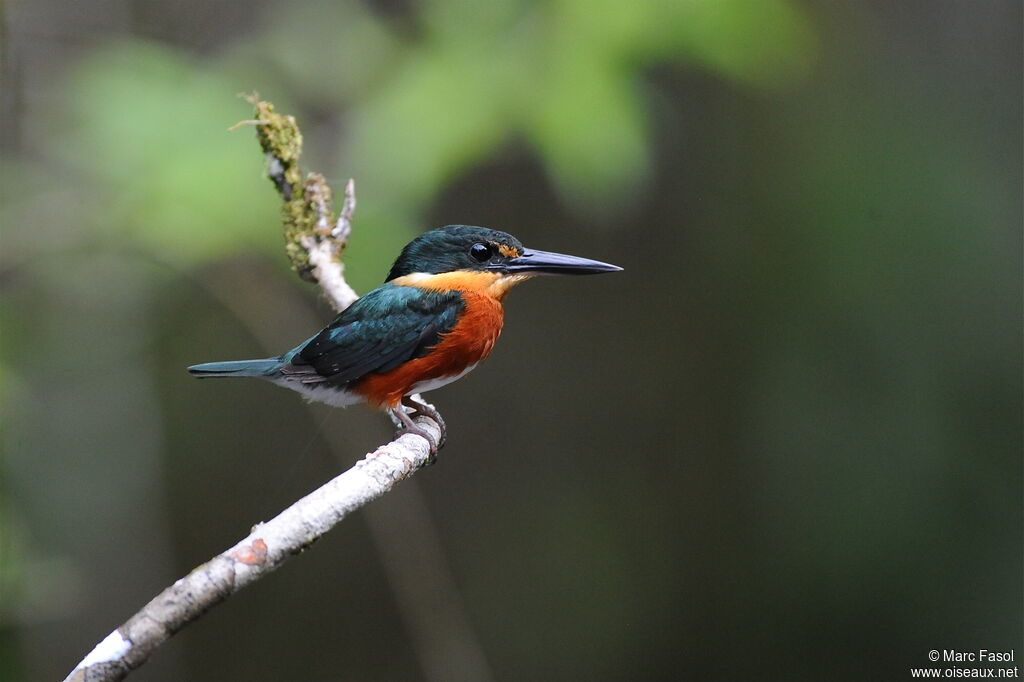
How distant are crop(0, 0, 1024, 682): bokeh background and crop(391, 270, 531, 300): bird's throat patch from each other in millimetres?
339

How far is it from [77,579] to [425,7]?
8.46 ft

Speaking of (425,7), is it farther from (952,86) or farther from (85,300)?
(952,86)

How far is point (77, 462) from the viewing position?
4.00 meters

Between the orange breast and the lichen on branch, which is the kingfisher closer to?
the orange breast

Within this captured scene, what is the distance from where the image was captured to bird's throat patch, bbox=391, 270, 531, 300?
8.00 ft

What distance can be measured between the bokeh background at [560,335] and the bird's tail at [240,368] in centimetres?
44

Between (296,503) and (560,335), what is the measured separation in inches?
137

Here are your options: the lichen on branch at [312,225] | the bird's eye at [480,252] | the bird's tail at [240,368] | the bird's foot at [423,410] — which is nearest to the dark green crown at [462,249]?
the bird's eye at [480,252]

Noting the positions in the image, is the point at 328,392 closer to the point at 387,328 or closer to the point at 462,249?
the point at 387,328

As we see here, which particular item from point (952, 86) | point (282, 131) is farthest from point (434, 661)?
point (952, 86)

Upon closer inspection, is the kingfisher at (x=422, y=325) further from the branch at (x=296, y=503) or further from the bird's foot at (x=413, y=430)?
the branch at (x=296, y=503)

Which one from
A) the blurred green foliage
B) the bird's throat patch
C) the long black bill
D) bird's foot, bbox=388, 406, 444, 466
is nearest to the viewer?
bird's foot, bbox=388, 406, 444, 466

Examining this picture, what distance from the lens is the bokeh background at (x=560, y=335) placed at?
9.33 ft

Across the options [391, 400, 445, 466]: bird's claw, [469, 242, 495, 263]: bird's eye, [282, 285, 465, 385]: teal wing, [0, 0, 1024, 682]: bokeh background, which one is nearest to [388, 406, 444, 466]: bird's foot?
[391, 400, 445, 466]: bird's claw
